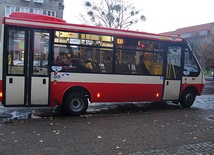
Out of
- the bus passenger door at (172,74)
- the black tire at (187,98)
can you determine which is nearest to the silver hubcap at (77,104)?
the bus passenger door at (172,74)

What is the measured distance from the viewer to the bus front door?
738 centimetres

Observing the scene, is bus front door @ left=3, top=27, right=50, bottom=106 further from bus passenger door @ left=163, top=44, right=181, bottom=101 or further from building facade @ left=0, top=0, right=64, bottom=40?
building facade @ left=0, top=0, right=64, bottom=40

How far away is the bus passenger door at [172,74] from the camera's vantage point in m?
9.88

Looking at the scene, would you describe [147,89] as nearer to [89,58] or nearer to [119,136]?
[89,58]

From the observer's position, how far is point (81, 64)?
823cm

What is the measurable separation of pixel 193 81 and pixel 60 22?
20.6ft

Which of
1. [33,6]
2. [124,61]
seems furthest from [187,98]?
[33,6]

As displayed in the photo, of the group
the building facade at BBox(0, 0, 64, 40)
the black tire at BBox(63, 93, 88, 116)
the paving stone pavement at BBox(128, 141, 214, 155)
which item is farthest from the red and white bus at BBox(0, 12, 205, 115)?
the building facade at BBox(0, 0, 64, 40)

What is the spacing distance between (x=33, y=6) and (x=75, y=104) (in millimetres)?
40630

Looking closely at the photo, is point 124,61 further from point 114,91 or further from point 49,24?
point 49,24

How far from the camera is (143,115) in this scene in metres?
8.70

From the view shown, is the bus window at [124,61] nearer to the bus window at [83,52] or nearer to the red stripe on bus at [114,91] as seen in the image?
the bus window at [83,52]

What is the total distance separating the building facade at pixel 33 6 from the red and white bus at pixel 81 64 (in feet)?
129

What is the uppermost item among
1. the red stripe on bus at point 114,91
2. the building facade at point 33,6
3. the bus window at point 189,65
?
the building facade at point 33,6
